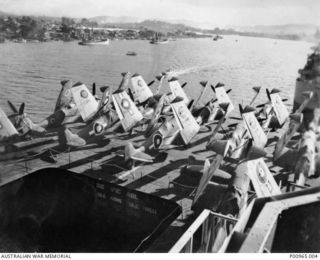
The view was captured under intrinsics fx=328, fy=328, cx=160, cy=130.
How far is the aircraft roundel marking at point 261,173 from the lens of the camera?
1180cm

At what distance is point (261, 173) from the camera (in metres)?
11.9

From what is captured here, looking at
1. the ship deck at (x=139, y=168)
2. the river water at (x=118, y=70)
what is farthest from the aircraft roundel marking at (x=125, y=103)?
the river water at (x=118, y=70)

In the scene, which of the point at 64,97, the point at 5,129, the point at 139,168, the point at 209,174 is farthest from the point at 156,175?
the point at 64,97

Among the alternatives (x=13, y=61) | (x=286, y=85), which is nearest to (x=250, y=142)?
(x=286, y=85)

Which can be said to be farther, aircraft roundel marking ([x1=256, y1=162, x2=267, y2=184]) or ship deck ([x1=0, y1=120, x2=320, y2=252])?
ship deck ([x1=0, y1=120, x2=320, y2=252])

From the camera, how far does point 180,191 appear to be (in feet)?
50.2

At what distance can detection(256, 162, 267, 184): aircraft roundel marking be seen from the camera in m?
11.8

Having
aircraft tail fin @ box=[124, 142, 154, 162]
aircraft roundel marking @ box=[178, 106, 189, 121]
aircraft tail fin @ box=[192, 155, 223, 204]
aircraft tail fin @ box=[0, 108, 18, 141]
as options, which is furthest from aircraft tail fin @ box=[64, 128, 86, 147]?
aircraft tail fin @ box=[192, 155, 223, 204]

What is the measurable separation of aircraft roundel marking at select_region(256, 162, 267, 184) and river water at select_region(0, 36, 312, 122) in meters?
28.7

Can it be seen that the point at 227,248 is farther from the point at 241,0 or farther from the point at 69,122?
the point at 69,122

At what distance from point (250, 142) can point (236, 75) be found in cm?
4199

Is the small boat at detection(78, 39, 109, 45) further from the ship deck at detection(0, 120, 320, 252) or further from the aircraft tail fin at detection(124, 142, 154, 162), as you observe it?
the aircraft tail fin at detection(124, 142, 154, 162)

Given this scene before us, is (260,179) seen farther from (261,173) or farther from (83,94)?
(83,94)

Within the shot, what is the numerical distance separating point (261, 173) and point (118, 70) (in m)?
50.4
